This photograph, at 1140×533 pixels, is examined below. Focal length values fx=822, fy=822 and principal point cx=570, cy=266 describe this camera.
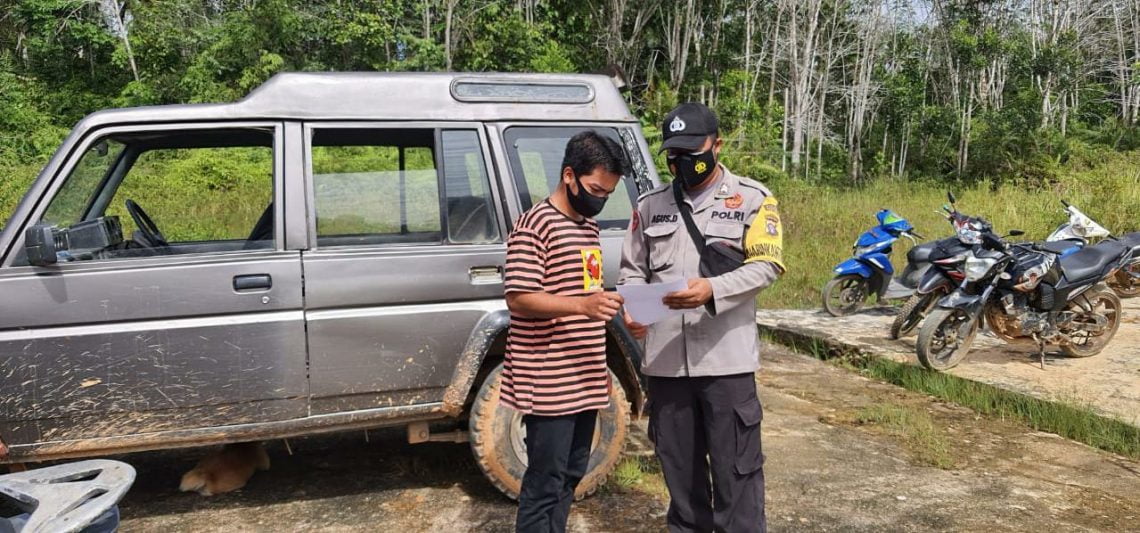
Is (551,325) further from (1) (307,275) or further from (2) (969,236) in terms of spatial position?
(2) (969,236)

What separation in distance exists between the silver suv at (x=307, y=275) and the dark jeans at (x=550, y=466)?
0.79 meters

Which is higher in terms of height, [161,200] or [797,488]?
[161,200]

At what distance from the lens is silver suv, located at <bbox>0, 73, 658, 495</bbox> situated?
3.21m

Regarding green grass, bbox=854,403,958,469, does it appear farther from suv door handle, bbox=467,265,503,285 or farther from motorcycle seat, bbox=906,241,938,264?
motorcycle seat, bbox=906,241,938,264

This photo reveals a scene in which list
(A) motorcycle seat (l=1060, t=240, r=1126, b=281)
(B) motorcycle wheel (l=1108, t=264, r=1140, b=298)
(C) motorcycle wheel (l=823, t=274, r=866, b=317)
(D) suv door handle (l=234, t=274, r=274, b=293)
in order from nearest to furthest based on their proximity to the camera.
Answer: (D) suv door handle (l=234, t=274, r=274, b=293), (A) motorcycle seat (l=1060, t=240, r=1126, b=281), (C) motorcycle wheel (l=823, t=274, r=866, b=317), (B) motorcycle wheel (l=1108, t=264, r=1140, b=298)

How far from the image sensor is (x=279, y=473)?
4.27m

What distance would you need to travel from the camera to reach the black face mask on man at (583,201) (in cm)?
271

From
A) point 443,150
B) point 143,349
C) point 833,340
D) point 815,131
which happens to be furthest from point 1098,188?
point 815,131

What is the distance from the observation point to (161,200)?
4602 mm

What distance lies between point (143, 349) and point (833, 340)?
5508 millimetres

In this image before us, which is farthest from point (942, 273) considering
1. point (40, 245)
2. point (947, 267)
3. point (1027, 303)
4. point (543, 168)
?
point (40, 245)

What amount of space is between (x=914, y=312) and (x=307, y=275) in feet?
17.7

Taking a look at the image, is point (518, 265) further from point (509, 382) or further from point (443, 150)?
point (443, 150)

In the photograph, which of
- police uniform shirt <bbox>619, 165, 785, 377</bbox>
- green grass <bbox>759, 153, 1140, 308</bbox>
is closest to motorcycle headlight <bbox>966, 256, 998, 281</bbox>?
green grass <bbox>759, 153, 1140, 308</bbox>
